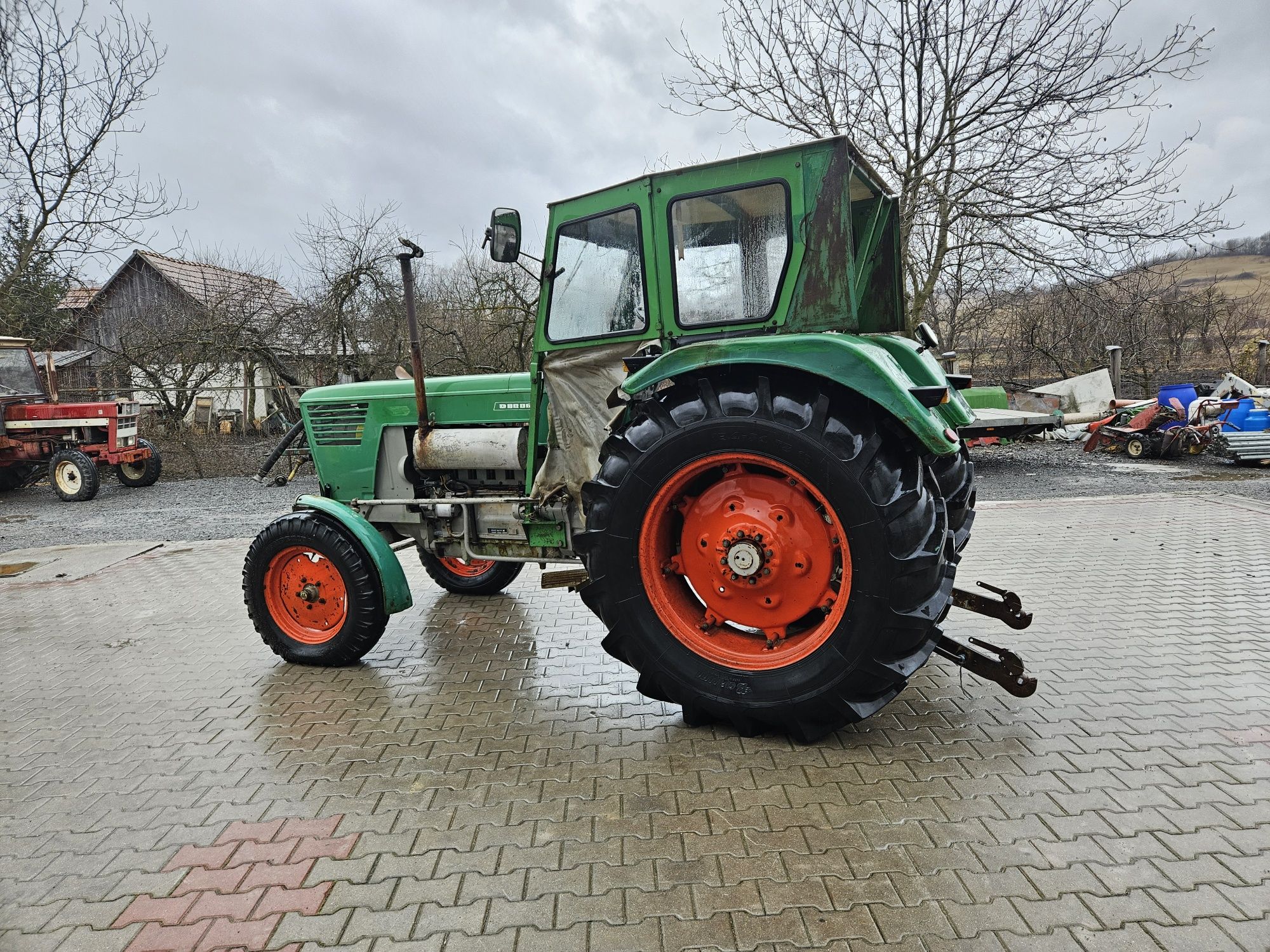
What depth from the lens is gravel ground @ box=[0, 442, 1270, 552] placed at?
27.7 feet

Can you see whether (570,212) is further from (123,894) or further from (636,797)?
(123,894)

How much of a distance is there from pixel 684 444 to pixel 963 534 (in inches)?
64.0

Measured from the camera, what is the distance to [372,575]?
3762mm

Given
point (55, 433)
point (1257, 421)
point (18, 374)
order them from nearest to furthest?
point (1257, 421)
point (55, 433)
point (18, 374)

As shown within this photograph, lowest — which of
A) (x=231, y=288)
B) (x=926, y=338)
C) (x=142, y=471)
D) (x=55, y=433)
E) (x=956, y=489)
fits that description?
(x=142, y=471)

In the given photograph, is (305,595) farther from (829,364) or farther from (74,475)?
(74,475)

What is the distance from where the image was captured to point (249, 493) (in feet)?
35.9

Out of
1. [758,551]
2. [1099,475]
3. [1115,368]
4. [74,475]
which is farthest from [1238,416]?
[74,475]

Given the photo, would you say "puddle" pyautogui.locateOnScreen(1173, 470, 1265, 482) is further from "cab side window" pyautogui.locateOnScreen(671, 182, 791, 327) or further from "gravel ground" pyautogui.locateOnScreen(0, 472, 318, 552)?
"gravel ground" pyautogui.locateOnScreen(0, 472, 318, 552)

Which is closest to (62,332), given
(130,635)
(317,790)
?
(130,635)

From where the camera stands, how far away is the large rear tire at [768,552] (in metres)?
2.57

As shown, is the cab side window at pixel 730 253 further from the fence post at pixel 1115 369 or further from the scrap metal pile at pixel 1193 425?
the fence post at pixel 1115 369

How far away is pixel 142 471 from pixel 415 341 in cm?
1094

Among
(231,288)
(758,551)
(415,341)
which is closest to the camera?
(758,551)
